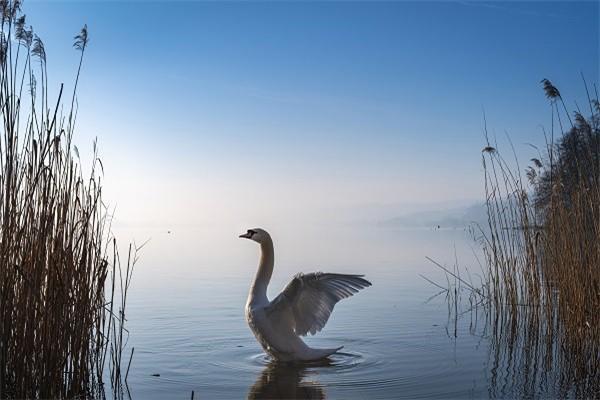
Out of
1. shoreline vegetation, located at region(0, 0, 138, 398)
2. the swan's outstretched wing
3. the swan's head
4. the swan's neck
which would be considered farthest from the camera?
the swan's head

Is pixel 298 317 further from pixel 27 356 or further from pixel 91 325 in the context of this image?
pixel 27 356

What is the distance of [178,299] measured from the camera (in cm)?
1306

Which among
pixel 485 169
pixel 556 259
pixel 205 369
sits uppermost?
pixel 485 169

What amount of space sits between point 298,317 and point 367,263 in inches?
540

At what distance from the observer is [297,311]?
8.05 m

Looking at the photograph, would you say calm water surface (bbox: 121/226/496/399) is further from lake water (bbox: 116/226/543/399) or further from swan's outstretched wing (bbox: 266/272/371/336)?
swan's outstretched wing (bbox: 266/272/371/336)

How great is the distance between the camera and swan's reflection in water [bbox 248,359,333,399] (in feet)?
21.1

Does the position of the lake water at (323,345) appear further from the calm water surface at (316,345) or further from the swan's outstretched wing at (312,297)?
the swan's outstretched wing at (312,297)

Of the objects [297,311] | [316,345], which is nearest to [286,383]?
[297,311]

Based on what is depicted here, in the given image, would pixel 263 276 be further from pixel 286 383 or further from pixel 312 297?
pixel 286 383

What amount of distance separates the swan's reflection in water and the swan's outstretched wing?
55cm

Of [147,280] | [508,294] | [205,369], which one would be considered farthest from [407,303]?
[147,280]

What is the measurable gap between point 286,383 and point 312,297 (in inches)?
53.6

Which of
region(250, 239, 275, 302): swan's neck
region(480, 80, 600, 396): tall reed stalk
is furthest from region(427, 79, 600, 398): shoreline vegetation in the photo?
region(250, 239, 275, 302): swan's neck
